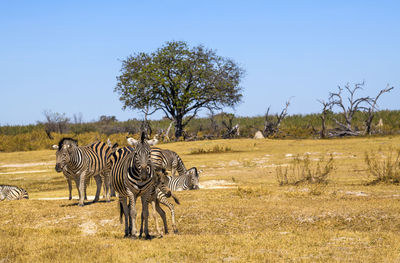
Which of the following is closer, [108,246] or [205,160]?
[108,246]

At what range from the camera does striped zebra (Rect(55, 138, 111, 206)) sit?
1581 centimetres

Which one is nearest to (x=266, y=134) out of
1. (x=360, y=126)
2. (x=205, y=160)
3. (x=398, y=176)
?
(x=360, y=126)

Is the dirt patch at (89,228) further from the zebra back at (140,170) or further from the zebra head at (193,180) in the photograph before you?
the zebra head at (193,180)

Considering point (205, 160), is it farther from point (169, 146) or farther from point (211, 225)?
point (211, 225)

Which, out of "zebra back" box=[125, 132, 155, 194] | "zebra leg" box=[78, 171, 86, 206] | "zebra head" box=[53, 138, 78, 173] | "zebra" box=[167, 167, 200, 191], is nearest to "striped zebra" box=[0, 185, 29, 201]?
"zebra leg" box=[78, 171, 86, 206]

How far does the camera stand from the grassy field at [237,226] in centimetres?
927

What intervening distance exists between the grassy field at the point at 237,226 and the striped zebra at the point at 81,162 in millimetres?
977

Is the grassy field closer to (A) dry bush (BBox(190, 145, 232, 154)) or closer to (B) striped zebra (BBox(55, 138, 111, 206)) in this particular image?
(B) striped zebra (BBox(55, 138, 111, 206))

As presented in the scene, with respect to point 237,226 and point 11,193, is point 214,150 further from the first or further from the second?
point 237,226

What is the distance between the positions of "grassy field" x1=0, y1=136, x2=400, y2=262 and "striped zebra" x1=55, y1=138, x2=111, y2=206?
0.98 m

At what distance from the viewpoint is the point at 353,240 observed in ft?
33.7

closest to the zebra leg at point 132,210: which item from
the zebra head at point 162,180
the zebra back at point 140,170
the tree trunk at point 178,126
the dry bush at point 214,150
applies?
the zebra back at point 140,170

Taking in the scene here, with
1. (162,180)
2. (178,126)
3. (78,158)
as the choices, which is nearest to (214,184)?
(78,158)

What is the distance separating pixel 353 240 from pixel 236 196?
21.8 ft
